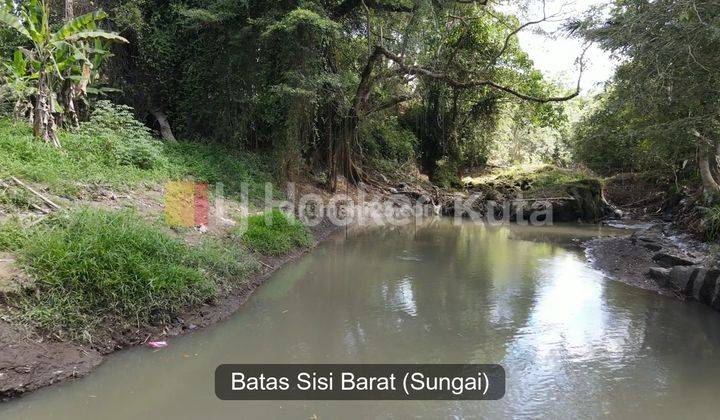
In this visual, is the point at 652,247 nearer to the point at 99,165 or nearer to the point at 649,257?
the point at 649,257

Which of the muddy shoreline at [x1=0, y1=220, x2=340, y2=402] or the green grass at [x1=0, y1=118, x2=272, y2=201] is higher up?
the green grass at [x1=0, y1=118, x2=272, y2=201]

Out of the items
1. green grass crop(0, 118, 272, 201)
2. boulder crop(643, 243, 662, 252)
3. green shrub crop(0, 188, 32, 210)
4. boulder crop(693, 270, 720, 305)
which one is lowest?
boulder crop(693, 270, 720, 305)

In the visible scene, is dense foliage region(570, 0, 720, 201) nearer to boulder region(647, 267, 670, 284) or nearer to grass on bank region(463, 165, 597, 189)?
boulder region(647, 267, 670, 284)

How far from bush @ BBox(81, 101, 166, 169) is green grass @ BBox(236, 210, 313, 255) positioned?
2.47 meters

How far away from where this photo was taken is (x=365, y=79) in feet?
46.2

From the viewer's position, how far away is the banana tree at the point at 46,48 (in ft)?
26.2

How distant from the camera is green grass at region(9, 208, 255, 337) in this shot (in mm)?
4316

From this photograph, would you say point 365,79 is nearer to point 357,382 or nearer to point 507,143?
point 357,382

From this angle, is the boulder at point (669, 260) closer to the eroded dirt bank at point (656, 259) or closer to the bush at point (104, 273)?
the eroded dirt bank at point (656, 259)

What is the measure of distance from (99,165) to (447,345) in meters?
6.62

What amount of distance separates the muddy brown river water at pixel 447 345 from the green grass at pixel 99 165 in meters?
3.11

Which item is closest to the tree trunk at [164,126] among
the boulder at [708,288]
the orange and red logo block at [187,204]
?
the orange and red logo block at [187,204]

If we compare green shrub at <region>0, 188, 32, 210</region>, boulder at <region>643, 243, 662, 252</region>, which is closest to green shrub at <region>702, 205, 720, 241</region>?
boulder at <region>643, 243, 662, 252</region>

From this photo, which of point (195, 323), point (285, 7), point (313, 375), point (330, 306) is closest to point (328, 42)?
point (285, 7)
